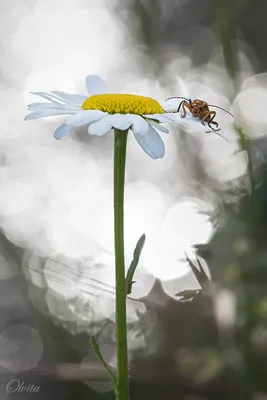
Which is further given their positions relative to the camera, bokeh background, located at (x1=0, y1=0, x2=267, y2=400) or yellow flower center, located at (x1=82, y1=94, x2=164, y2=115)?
bokeh background, located at (x1=0, y1=0, x2=267, y2=400)

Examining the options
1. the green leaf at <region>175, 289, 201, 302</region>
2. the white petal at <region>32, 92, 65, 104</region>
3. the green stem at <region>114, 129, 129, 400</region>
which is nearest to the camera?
the green stem at <region>114, 129, 129, 400</region>

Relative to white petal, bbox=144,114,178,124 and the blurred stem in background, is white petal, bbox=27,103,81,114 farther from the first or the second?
the blurred stem in background

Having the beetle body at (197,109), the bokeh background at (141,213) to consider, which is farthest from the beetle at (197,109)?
the bokeh background at (141,213)

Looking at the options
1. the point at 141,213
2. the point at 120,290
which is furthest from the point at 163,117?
the point at 141,213

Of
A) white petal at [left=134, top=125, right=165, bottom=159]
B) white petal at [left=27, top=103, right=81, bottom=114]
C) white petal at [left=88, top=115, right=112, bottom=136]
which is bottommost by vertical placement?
white petal at [left=134, top=125, right=165, bottom=159]

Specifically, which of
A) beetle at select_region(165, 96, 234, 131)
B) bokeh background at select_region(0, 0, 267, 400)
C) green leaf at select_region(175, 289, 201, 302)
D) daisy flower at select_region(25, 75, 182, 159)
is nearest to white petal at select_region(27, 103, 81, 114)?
daisy flower at select_region(25, 75, 182, 159)

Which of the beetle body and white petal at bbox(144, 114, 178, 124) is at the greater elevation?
the beetle body

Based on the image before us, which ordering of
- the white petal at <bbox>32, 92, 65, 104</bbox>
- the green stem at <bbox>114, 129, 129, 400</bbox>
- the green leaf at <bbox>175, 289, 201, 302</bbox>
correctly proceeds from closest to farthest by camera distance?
the green stem at <bbox>114, 129, 129, 400</bbox>
the white petal at <bbox>32, 92, 65, 104</bbox>
the green leaf at <bbox>175, 289, 201, 302</bbox>

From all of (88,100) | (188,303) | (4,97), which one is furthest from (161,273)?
(4,97)

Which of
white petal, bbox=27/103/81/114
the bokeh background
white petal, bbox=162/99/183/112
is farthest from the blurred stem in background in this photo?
white petal, bbox=27/103/81/114
